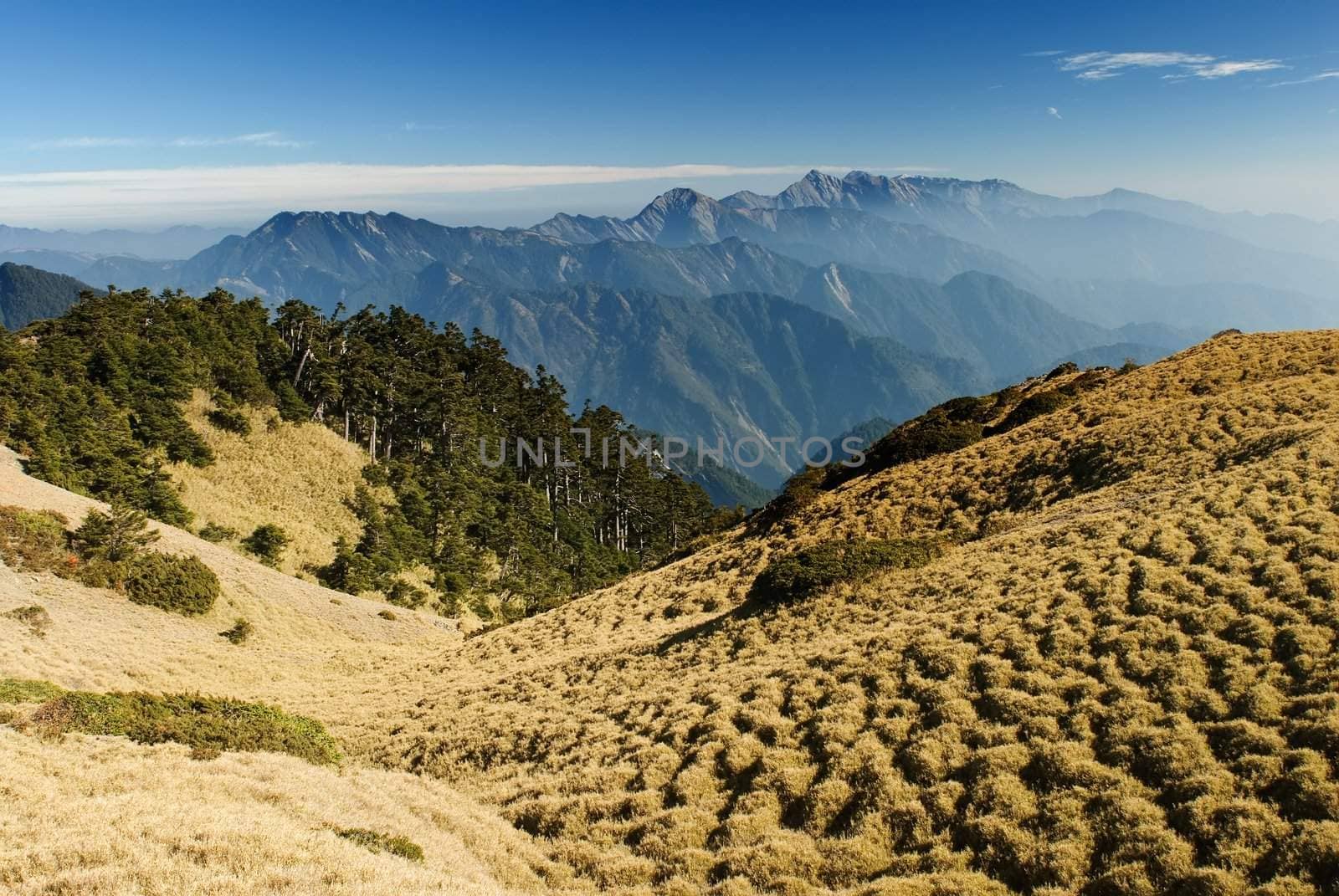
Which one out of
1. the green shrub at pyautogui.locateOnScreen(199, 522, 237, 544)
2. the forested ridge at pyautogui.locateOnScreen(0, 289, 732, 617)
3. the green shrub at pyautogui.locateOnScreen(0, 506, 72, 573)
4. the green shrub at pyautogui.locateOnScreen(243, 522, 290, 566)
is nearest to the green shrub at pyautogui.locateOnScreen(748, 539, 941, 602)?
the green shrub at pyautogui.locateOnScreen(0, 506, 72, 573)

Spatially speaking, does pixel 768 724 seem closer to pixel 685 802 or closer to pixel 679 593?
pixel 685 802

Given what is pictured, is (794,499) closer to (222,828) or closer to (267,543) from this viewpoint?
(222,828)

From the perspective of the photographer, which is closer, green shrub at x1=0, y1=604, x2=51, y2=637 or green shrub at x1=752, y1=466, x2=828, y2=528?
green shrub at x1=0, y1=604, x2=51, y2=637

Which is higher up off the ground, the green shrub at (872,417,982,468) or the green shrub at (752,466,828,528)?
the green shrub at (872,417,982,468)

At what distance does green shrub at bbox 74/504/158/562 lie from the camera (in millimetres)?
32781

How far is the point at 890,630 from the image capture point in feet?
58.3

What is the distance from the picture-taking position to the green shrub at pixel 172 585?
33031 millimetres

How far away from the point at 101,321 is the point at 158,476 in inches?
821

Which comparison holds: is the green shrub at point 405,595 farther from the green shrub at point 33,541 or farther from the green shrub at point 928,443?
the green shrub at point 928,443

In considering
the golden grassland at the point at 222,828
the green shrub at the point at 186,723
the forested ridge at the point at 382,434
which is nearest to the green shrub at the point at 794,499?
the forested ridge at the point at 382,434

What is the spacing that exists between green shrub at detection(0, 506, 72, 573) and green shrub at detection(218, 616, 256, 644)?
24.3ft

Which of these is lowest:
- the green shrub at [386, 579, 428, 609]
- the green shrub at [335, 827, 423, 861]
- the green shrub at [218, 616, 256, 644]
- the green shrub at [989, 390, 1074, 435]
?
the green shrub at [386, 579, 428, 609]

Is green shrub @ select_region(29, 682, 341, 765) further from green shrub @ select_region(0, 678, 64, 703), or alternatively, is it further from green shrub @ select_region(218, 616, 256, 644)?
green shrub @ select_region(218, 616, 256, 644)

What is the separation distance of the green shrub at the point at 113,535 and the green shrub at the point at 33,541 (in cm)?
80
